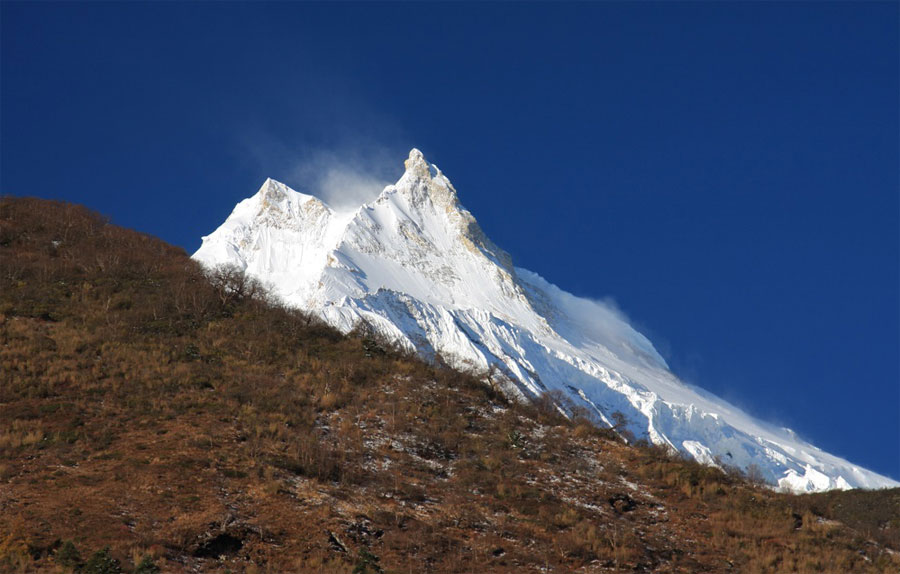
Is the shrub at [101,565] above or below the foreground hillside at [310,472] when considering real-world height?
below

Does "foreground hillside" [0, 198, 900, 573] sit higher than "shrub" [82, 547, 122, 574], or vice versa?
"foreground hillside" [0, 198, 900, 573]

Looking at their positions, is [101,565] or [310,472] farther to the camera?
[310,472]

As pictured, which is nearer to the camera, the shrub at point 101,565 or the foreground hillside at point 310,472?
the shrub at point 101,565

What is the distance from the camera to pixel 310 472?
72.4ft

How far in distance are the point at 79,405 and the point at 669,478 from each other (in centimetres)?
2184

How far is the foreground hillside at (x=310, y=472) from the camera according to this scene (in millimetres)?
17484

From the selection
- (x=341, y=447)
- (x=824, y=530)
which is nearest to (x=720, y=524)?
(x=824, y=530)

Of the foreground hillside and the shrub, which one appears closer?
the shrub

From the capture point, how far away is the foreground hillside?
1748 cm

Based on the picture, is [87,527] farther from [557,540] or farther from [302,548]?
[557,540]

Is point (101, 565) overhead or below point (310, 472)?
below

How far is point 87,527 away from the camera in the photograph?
16719 millimetres

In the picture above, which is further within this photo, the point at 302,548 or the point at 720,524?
the point at 720,524

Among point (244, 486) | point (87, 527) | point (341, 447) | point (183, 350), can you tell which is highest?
point (183, 350)
